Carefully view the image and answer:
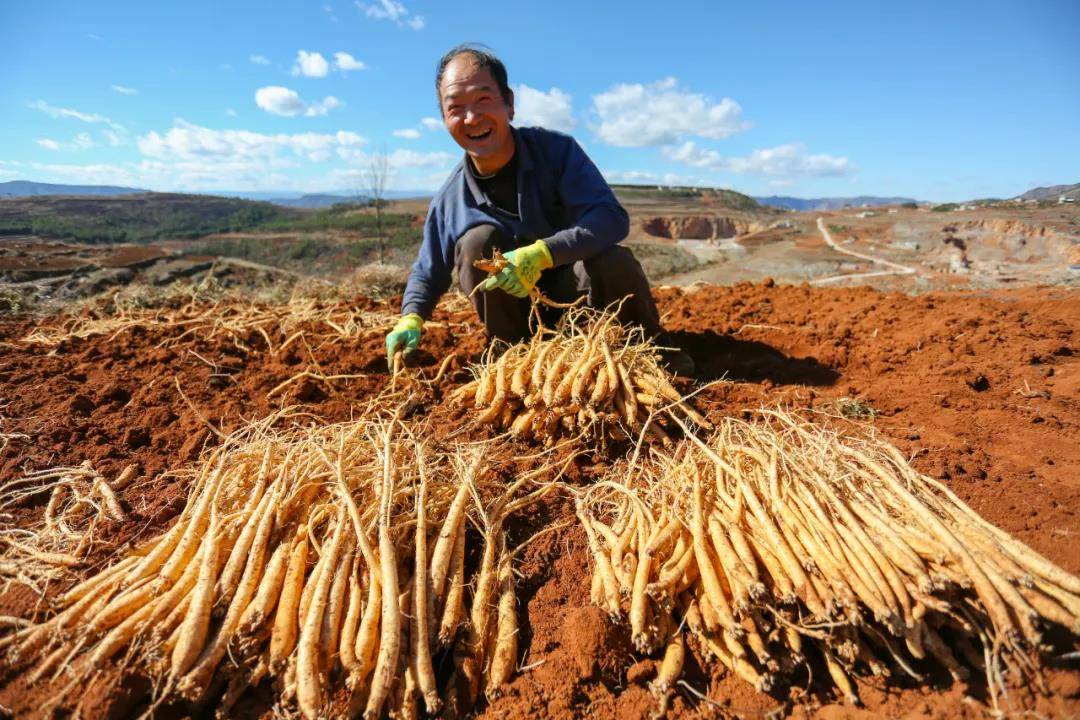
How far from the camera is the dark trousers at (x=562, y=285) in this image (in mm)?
2775

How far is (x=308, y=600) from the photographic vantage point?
145 centimetres

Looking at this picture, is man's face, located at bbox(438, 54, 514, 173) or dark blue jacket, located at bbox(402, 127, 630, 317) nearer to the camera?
man's face, located at bbox(438, 54, 514, 173)

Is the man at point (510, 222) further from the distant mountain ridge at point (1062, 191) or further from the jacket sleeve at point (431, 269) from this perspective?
the distant mountain ridge at point (1062, 191)

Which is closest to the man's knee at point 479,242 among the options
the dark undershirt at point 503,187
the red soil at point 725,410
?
the dark undershirt at point 503,187

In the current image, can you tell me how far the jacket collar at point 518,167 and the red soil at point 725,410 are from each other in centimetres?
90

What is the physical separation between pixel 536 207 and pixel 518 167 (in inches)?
8.8

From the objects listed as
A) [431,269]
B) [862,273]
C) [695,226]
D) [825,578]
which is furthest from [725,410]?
[695,226]

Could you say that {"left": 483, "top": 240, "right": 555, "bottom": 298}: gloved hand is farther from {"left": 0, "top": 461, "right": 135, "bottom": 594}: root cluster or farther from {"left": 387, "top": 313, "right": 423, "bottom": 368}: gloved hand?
{"left": 0, "top": 461, "right": 135, "bottom": 594}: root cluster

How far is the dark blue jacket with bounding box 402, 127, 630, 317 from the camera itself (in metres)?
2.72

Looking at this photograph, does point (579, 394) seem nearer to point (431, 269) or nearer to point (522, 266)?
point (522, 266)

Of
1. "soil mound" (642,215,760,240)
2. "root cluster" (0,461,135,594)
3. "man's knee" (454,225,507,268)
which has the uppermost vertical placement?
"man's knee" (454,225,507,268)

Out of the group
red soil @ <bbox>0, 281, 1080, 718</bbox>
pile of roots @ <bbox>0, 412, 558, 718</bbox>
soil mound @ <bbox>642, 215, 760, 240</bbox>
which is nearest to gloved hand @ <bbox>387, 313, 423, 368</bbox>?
red soil @ <bbox>0, 281, 1080, 718</bbox>

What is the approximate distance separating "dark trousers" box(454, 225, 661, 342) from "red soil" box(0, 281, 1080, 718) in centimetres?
34

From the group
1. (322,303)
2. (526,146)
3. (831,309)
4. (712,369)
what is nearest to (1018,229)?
(831,309)
